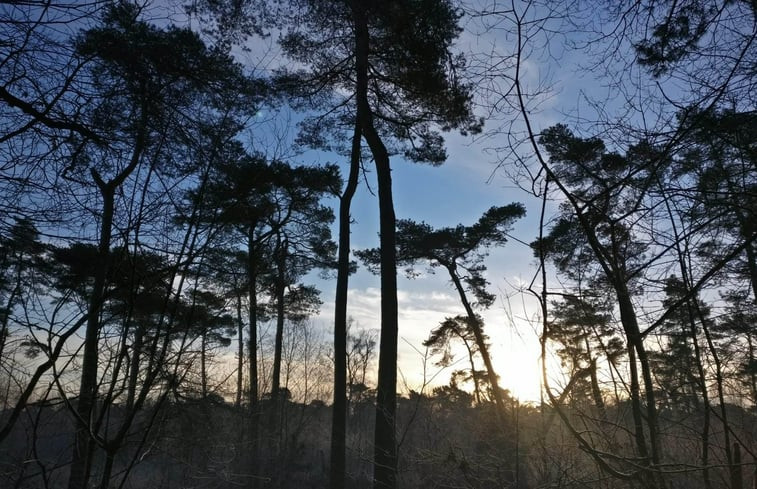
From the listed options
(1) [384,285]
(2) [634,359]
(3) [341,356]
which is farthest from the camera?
(3) [341,356]

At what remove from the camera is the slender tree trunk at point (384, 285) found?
20.9 ft

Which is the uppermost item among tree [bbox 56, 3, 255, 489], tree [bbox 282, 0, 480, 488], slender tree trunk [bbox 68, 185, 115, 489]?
tree [bbox 282, 0, 480, 488]

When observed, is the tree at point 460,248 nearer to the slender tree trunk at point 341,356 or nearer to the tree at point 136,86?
the slender tree trunk at point 341,356

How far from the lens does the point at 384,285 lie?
25.3 ft

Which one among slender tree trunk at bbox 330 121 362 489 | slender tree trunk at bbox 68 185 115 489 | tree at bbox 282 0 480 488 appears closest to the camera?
slender tree trunk at bbox 68 185 115 489

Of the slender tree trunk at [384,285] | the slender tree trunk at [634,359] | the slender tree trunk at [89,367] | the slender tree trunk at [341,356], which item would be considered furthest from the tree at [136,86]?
the slender tree trunk at [341,356]

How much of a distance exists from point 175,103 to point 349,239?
26.2 ft

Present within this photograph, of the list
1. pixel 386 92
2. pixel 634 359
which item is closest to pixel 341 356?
pixel 386 92

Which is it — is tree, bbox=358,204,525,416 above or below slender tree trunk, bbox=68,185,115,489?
above

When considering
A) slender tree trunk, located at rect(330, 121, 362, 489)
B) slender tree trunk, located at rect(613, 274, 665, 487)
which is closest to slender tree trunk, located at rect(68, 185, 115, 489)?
slender tree trunk, located at rect(613, 274, 665, 487)

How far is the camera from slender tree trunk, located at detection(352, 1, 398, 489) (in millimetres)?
6375

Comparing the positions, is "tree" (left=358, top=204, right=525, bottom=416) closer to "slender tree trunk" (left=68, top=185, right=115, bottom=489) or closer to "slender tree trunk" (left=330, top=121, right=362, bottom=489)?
"slender tree trunk" (left=330, top=121, right=362, bottom=489)

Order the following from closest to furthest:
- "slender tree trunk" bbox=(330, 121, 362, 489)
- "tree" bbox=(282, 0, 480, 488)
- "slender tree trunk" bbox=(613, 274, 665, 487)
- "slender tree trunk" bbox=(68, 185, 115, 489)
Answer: "slender tree trunk" bbox=(68, 185, 115, 489), "slender tree trunk" bbox=(613, 274, 665, 487), "tree" bbox=(282, 0, 480, 488), "slender tree trunk" bbox=(330, 121, 362, 489)

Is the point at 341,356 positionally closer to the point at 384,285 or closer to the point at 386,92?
the point at 384,285
